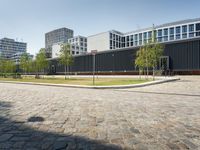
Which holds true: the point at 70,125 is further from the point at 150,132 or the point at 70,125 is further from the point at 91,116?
the point at 150,132

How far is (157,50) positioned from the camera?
88.5 feet

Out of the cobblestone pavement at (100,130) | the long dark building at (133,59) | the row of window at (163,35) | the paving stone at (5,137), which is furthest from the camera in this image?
the row of window at (163,35)

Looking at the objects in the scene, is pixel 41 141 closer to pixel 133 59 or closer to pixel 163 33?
pixel 133 59

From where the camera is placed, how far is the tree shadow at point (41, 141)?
3855mm

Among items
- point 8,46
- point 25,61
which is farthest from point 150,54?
point 8,46

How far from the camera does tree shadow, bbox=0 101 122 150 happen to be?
152 inches

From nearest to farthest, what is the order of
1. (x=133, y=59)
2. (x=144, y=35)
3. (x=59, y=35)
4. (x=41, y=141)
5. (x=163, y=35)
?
(x=41, y=141), (x=133, y=59), (x=163, y=35), (x=144, y=35), (x=59, y=35)

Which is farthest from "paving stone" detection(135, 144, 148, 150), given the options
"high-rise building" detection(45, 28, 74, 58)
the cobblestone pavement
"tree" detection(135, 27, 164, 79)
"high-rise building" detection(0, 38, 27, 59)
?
"high-rise building" detection(0, 38, 27, 59)

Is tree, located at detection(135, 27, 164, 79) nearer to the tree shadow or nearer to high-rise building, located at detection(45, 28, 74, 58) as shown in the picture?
the tree shadow

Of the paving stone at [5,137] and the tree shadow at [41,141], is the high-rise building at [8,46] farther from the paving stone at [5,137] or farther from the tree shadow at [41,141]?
the paving stone at [5,137]

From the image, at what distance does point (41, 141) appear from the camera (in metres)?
4.17

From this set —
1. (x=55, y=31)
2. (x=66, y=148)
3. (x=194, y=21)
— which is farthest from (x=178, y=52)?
(x=55, y=31)

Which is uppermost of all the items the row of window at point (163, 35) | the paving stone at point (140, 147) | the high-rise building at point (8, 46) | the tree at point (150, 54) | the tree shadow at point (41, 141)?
the high-rise building at point (8, 46)

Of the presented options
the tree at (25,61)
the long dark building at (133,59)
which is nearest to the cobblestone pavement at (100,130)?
the long dark building at (133,59)
